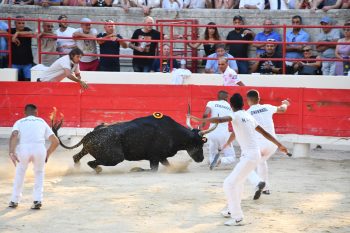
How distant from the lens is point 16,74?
17500 millimetres

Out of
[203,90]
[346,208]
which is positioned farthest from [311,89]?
[346,208]

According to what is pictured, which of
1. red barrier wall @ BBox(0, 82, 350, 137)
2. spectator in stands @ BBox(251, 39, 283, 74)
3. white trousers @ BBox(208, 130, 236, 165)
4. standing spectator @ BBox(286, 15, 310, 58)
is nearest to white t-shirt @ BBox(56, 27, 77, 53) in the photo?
red barrier wall @ BBox(0, 82, 350, 137)

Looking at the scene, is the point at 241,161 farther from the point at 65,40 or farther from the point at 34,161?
the point at 65,40

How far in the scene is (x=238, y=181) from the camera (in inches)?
358

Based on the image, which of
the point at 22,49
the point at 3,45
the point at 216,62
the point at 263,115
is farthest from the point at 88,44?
the point at 263,115

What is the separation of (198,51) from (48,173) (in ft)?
19.8

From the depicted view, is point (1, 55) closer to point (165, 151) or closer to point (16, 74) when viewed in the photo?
point (16, 74)

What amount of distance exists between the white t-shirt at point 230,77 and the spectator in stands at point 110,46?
7.69ft

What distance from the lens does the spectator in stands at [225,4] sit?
18.3 meters

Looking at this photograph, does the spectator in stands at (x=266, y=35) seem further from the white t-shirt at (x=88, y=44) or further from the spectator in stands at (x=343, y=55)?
the white t-shirt at (x=88, y=44)

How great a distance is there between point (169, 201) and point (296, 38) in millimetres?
7359

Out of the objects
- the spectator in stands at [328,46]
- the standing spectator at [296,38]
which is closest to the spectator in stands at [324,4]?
the spectator in stands at [328,46]

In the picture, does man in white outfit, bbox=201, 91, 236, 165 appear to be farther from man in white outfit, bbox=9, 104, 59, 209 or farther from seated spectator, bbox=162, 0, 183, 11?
seated spectator, bbox=162, 0, 183, 11

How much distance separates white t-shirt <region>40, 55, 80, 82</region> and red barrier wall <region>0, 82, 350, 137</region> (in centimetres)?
14
